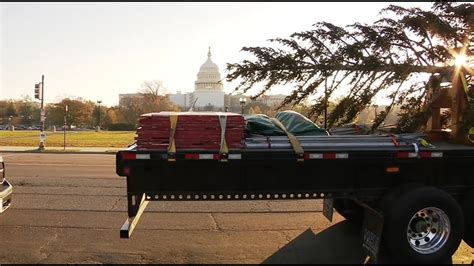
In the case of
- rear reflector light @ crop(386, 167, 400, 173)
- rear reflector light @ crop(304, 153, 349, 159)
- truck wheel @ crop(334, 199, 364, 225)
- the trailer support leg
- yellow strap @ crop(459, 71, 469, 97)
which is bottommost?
truck wheel @ crop(334, 199, 364, 225)

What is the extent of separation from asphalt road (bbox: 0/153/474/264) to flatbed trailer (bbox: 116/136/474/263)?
620 mm

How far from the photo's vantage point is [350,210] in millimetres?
6770

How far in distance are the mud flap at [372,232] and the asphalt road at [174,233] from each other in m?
0.35

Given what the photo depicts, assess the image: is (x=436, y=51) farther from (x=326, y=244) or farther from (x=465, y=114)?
(x=326, y=244)

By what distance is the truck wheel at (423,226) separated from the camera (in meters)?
5.04

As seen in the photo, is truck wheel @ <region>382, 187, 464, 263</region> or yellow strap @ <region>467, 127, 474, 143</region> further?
yellow strap @ <region>467, 127, 474, 143</region>

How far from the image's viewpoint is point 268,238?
6.38m

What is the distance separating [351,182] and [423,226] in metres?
0.96

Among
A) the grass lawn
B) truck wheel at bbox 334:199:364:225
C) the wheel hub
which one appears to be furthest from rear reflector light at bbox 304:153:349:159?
the grass lawn

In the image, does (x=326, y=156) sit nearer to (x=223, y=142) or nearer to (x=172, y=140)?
(x=223, y=142)

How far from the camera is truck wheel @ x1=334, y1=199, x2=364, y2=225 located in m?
6.61

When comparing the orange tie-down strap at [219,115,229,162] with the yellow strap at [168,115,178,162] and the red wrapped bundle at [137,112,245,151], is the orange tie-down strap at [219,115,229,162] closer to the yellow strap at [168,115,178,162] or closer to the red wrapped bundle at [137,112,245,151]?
the red wrapped bundle at [137,112,245,151]

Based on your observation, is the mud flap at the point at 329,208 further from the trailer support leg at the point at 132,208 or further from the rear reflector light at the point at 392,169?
the trailer support leg at the point at 132,208

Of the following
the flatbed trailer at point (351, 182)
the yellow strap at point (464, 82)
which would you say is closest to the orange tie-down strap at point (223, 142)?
the flatbed trailer at point (351, 182)
